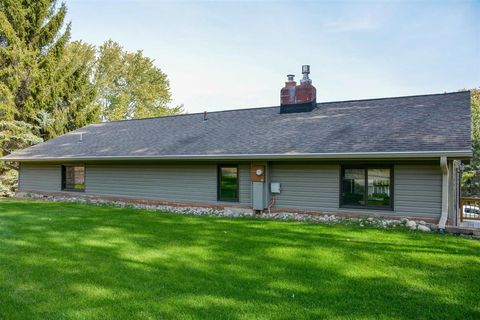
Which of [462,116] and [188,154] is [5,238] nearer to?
[188,154]

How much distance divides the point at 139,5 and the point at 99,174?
658 cm

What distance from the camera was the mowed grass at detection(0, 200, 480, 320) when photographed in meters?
3.50

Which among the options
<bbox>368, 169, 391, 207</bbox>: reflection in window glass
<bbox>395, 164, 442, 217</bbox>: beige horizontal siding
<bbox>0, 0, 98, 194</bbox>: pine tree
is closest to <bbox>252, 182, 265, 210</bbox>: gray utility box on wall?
<bbox>368, 169, 391, 207</bbox>: reflection in window glass

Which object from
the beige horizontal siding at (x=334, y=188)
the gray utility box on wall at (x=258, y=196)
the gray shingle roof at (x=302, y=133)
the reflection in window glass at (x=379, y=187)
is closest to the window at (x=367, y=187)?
the reflection in window glass at (x=379, y=187)

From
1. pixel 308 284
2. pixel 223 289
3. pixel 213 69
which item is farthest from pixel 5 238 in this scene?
pixel 213 69

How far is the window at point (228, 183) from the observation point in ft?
34.9

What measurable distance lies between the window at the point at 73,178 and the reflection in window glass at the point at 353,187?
10.2 metres

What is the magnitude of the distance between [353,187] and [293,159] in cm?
170

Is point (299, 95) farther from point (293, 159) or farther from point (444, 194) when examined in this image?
point (444, 194)

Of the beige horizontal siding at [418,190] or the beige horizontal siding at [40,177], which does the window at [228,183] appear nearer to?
the beige horizontal siding at [418,190]

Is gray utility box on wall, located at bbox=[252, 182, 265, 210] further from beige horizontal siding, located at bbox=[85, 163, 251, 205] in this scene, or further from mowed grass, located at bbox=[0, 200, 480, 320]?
mowed grass, located at bbox=[0, 200, 480, 320]

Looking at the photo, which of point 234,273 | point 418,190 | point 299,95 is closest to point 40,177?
point 299,95

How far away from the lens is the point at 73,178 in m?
14.5

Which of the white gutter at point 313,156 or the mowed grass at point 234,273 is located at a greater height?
the white gutter at point 313,156
